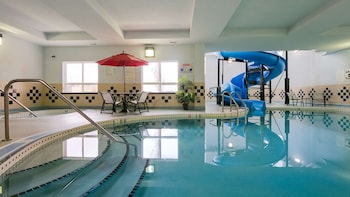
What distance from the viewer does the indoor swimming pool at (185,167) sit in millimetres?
1978

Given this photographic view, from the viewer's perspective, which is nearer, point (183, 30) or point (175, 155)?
point (175, 155)

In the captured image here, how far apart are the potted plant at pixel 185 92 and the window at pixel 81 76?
10.7 feet

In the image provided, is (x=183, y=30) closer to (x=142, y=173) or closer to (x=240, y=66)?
(x=142, y=173)

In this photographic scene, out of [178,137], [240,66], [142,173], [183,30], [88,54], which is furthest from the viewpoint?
[240,66]

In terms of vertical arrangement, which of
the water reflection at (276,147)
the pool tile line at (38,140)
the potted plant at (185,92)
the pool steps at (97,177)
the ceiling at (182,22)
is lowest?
the pool steps at (97,177)

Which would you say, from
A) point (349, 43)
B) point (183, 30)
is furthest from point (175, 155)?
point (349, 43)

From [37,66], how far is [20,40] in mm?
1129

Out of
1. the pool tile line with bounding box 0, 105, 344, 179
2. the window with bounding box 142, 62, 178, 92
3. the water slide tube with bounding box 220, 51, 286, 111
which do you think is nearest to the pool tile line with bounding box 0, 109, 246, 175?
the pool tile line with bounding box 0, 105, 344, 179

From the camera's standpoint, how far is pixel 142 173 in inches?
93.2

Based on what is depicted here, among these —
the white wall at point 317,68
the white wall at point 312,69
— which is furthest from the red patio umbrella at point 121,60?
the white wall at point 317,68

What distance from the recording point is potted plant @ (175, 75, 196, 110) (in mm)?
8066

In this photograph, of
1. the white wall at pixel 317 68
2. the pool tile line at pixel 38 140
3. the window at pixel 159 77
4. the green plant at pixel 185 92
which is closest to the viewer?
the pool tile line at pixel 38 140

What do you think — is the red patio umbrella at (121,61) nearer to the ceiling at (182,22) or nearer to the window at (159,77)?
the ceiling at (182,22)

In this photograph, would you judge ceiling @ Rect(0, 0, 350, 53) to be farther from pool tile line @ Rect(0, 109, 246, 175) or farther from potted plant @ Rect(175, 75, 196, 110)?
pool tile line @ Rect(0, 109, 246, 175)
